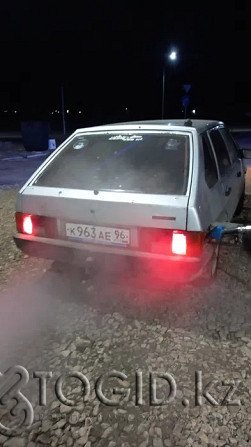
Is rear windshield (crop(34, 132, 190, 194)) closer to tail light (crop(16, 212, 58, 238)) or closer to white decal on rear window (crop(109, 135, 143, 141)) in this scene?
white decal on rear window (crop(109, 135, 143, 141))

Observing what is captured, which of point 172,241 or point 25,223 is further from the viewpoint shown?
point 25,223

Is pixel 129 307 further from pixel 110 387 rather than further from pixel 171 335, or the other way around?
pixel 110 387

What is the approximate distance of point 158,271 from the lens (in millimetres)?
3012

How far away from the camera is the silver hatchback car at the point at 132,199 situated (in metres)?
2.90

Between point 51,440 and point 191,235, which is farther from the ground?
point 191,235

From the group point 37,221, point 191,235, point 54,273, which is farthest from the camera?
point 54,273

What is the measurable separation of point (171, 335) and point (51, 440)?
1227 millimetres

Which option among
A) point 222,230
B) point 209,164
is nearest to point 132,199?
point 222,230

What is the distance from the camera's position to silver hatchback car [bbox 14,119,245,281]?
9.53 ft

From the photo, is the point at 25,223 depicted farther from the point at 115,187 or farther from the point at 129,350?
the point at 129,350

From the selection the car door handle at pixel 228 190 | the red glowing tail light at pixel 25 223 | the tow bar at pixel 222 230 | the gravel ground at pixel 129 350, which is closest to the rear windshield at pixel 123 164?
the red glowing tail light at pixel 25 223

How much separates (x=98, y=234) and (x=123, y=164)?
71 cm

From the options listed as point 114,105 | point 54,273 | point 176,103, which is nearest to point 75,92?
point 114,105

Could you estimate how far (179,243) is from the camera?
114 inches
